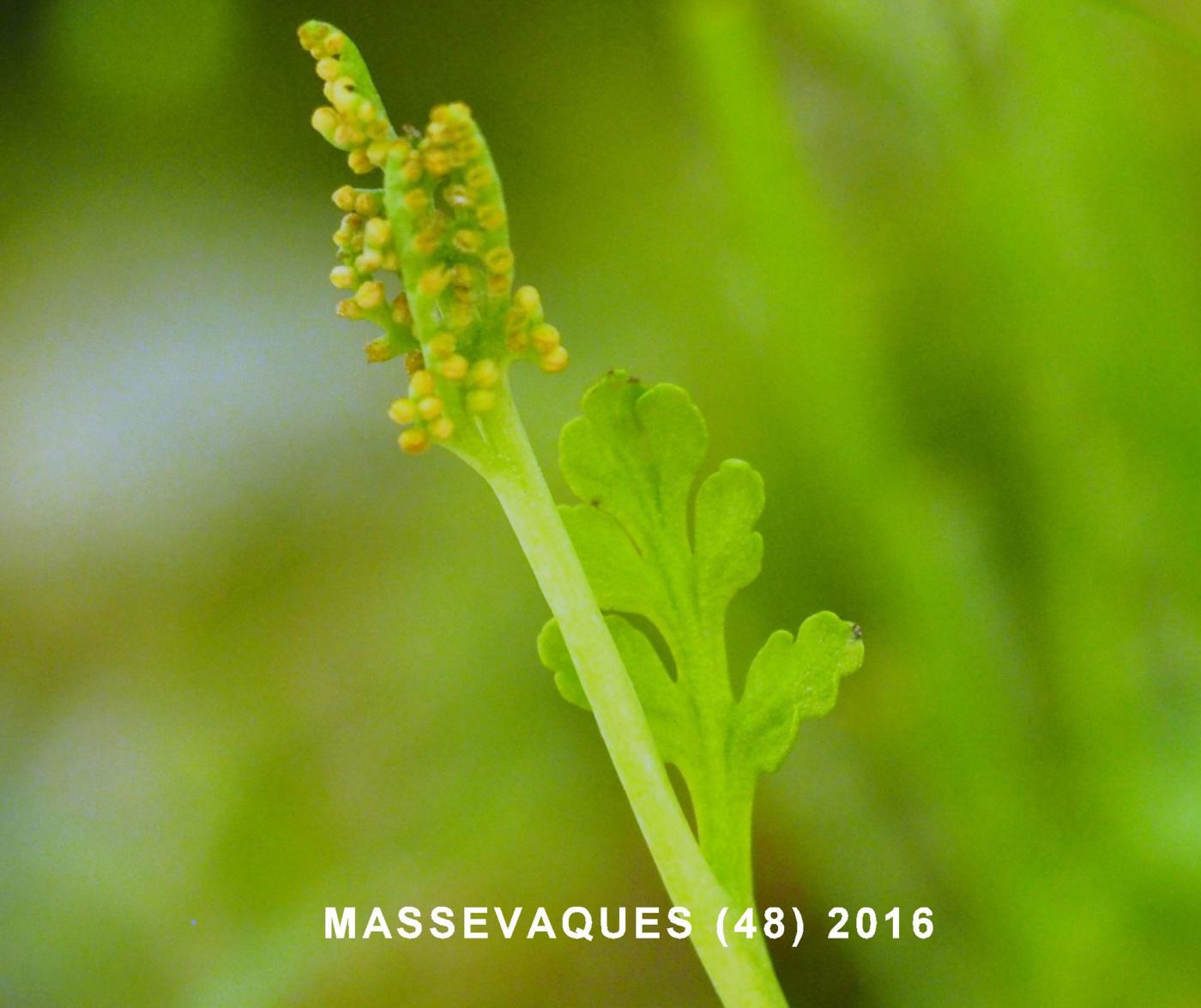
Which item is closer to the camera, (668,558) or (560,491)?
(668,558)

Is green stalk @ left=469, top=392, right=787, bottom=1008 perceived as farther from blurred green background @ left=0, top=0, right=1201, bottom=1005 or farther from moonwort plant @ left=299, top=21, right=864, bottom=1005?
blurred green background @ left=0, top=0, right=1201, bottom=1005

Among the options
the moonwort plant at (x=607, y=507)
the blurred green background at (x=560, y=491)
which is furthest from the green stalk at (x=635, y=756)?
the blurred green background at (x=560, y=491)

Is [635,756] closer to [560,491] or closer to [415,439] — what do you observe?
[415,439]

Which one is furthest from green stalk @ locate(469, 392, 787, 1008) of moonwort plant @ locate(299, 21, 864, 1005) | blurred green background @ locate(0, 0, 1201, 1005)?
blurred green background @ locate(0, 0, 1201, 1005)

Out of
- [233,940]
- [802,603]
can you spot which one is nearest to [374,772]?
[233,940]

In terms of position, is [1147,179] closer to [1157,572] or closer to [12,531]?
[1157,572]

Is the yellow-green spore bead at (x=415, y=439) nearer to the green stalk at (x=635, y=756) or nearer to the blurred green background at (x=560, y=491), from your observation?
the green stalk at (x=635, y=756)

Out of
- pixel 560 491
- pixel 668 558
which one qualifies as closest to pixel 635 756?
pixel 668 558

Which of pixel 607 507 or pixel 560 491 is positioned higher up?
pixel 560 491
